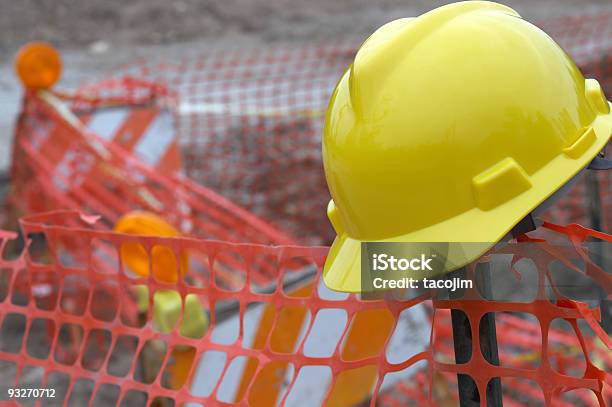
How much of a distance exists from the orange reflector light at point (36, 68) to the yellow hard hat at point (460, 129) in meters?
3.29

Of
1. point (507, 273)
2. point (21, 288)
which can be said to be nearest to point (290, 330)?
point (507, 273)

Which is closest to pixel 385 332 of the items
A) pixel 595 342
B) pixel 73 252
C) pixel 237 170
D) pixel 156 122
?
pixel 595 342

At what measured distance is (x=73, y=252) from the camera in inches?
155

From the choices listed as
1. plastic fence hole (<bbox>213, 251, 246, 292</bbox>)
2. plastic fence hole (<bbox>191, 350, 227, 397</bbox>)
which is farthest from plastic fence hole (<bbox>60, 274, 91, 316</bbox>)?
plastic fence hole (<bbox>191, 350, 227, 397</bbox>)

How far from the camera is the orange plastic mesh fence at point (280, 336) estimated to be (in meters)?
1.50

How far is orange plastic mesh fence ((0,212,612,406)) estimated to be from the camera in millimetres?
1504

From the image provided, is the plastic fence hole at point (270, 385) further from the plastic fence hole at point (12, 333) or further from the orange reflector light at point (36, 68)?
the orange reflector light at point (36, 68)

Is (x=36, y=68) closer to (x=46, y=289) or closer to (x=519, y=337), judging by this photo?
(x=46, y=289)

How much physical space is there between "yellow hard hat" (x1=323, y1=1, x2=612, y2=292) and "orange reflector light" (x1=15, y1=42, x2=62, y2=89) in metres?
3.29

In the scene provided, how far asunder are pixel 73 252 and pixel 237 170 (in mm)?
1963

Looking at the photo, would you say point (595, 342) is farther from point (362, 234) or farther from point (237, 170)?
point (237, 170)

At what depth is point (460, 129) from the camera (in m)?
1.36

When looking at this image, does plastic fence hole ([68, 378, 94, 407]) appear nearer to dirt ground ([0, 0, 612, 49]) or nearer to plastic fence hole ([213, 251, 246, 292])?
plastic fence hole ([213, 251, 246, 292])

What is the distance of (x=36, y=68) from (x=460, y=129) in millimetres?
3550
